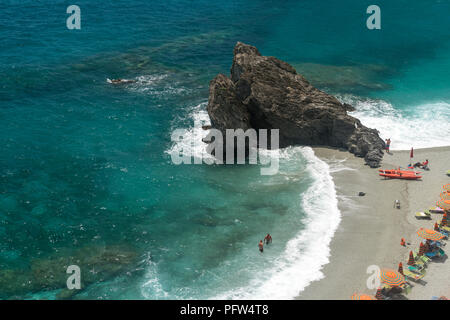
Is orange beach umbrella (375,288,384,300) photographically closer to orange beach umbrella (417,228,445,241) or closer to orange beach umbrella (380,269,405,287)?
orange beach umbrella (380,269,405,287)

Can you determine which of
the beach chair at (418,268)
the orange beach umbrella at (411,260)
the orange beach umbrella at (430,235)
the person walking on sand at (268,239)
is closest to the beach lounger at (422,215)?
the orange beach umbrella at (430,235)

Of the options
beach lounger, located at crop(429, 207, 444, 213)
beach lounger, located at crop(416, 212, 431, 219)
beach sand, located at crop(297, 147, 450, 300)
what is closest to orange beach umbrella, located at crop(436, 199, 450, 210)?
beach lounger, located at crop(416, 212, 431, 219)

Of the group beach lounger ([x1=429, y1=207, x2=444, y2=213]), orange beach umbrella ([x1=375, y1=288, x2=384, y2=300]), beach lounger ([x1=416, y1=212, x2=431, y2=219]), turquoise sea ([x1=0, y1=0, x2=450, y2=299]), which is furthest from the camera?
beach lounger ([x1=429, y1=207, x2=444, y2=213])

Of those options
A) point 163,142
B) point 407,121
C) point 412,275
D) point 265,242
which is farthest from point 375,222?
point 163,142

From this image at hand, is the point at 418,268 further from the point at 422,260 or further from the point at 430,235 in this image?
the point at 430,235

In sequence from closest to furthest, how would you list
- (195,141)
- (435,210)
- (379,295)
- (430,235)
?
(379,295), (430,235), (435,210), (195,141)
